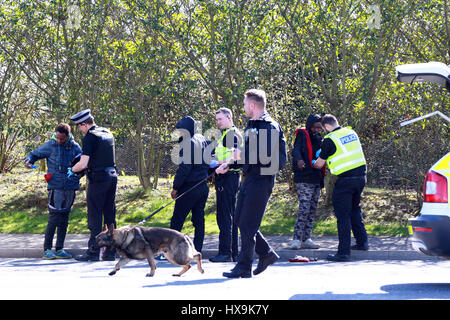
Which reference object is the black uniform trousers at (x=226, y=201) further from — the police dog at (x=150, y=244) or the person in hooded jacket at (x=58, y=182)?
the person in hooded jacket at (x=58, y=182)

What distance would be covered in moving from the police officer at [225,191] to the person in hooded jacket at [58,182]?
2.31 metres

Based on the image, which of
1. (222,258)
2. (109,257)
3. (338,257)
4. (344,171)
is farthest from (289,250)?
(109,257)

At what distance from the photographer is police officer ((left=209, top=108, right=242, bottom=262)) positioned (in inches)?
365

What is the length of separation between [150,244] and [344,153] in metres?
3.36

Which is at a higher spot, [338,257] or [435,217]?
[435,217]

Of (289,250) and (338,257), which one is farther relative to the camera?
(289,250)

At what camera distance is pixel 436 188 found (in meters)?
6.81

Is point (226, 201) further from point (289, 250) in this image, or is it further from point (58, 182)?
point (58, 182)

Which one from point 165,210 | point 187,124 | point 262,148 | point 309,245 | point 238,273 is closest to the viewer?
point 262,148

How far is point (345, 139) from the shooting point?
9.80m

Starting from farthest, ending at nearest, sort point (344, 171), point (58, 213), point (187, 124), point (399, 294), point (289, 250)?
point (289, 250)
point (58, 213)
point (344, 171)
point (187, 124)
point (399, 294)

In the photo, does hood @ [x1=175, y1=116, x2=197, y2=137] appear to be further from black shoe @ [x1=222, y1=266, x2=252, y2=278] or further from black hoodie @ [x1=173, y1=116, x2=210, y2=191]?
black shoe @ [x1=222, y1=266, x2=252, y2=278]

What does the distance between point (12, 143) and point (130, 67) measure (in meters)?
6.54
